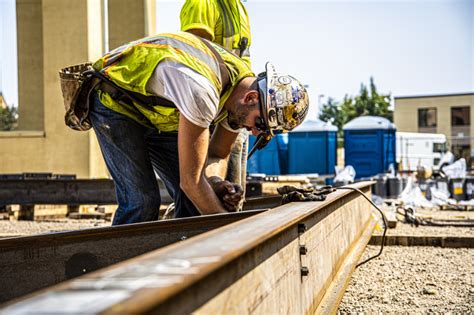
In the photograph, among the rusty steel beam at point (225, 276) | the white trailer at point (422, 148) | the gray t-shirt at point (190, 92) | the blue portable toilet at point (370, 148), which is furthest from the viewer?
the white trailer at point (422, 148)

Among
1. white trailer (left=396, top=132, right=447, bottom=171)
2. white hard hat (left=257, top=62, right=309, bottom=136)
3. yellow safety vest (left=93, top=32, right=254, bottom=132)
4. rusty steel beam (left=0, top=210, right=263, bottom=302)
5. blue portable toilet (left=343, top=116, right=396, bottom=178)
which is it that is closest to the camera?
rusty steel beam (left=0, top=210, right=263, bottom=302)

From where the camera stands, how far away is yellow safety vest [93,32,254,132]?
3387 millimetres

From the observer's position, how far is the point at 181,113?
3234mm

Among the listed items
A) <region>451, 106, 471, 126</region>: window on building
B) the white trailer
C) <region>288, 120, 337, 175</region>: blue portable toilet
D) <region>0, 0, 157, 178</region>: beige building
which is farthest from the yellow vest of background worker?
<region>451, 106, 471, 126</region>: window on building

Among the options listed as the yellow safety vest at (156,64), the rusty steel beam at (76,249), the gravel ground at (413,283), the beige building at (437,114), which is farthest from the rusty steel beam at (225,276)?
the beige building at (437,114)

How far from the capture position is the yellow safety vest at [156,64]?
339 centimetres

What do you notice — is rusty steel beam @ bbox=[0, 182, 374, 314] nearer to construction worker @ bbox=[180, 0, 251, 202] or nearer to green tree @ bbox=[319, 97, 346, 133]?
construction worker @ bbox=[180, 0, 251, 202]

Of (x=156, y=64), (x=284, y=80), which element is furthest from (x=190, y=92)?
(x=284, y=80)

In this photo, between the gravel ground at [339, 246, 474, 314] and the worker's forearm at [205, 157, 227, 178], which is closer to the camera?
the gravel ground at [339, 246, 474, 314]

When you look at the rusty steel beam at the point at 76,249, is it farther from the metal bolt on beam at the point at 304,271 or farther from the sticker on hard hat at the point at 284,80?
the sticker on hard hat at the point at 284,80

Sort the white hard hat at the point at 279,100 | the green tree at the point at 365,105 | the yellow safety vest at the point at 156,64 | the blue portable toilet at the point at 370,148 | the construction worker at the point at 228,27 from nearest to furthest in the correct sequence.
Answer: the yellow safety vest at the point at 156,64, the white hard hat at the point at 279,100, the construction worker at the point at 228,27, the blue portable toilet at the point at 370,148, the green tree at the point at 365,105

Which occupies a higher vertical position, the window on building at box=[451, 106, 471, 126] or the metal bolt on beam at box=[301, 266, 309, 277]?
the window on building at box=[451, 106, 471, 126]

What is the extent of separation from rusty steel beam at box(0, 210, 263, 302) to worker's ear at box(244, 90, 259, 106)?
73 centimetres

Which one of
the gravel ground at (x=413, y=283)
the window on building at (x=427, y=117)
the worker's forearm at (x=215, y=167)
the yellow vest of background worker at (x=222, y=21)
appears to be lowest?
the gravel ground at (x=413, y=283)
